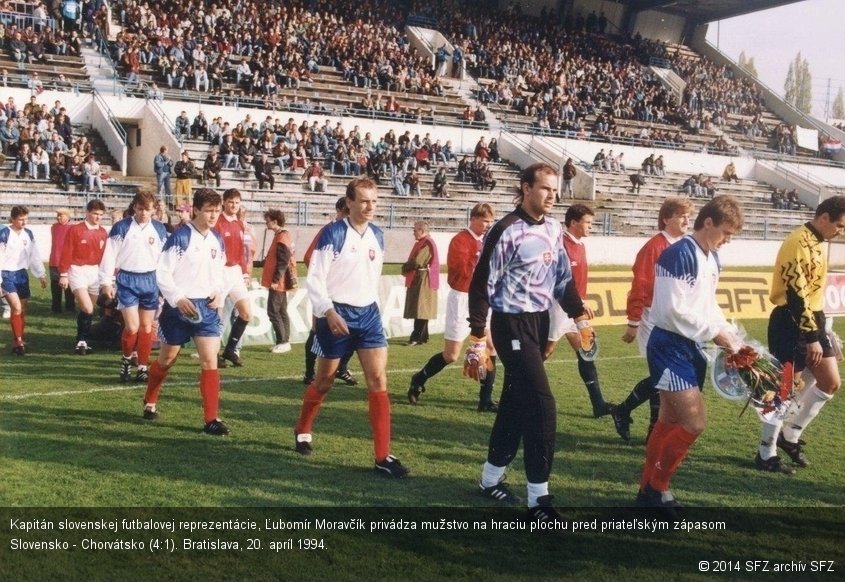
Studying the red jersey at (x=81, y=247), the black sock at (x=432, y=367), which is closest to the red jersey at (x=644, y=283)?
the black sock at (x=432, y=367)

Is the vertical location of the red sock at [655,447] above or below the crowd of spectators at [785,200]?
below

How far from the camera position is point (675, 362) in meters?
5.21

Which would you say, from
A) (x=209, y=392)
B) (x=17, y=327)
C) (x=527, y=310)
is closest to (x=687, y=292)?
(x=527, y=310)

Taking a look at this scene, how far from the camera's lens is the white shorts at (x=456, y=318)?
8375mm

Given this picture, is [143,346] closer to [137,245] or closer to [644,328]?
[137,245]

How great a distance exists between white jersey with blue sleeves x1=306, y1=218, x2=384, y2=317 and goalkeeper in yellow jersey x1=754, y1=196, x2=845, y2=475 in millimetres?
3040

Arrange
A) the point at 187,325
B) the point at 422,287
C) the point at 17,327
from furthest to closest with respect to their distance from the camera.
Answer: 1. the point at 422,287
2. the point at 17,327
3. the point at 187,325

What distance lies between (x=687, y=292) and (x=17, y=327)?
9010 millimetres

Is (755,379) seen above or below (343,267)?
below

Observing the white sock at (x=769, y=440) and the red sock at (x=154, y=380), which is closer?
the white sock at (x=769, y=440)

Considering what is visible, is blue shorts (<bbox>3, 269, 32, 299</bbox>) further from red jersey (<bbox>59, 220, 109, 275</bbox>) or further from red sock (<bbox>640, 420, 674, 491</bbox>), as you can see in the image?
red sock (<bbox>640, 420, 674, 491</bbox>)

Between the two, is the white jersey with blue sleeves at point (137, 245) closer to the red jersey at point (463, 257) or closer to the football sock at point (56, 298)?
the red jersey at point (463, 257)

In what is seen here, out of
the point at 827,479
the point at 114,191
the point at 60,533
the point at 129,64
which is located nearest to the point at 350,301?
the point at 60,533

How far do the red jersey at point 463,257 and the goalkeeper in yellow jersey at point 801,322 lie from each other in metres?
2.99
